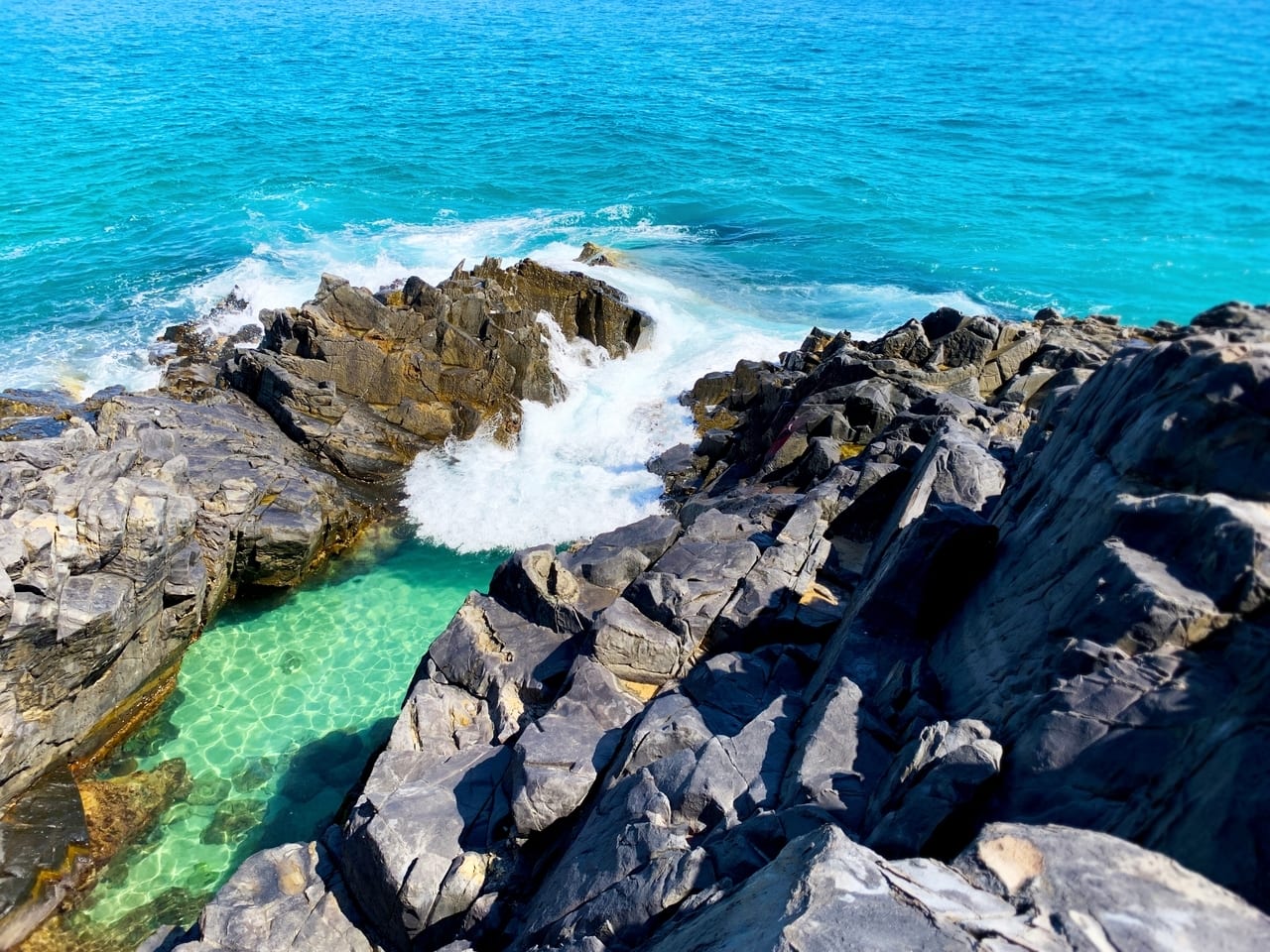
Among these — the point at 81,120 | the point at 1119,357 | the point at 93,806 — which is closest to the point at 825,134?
the point at 81,120

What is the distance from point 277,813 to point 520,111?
62093 millimetres

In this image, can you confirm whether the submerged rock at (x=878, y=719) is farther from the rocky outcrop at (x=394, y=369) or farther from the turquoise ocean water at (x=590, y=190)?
the rocky outcrop at (x=394, y=369)

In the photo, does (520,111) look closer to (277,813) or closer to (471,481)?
(471,481)

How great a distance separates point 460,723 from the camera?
14.5m

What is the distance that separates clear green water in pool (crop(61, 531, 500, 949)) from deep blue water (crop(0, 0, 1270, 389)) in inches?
621

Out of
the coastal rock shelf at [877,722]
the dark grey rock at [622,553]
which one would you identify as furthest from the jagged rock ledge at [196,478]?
the dark grey rock at [622,553]

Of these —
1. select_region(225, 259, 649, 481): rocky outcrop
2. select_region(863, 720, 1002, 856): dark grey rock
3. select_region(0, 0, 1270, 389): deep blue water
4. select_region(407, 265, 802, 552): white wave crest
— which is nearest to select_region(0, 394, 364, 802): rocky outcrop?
select_region(225, 259, 649, 481): rocky outcrop

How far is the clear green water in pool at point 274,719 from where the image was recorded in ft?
50.0

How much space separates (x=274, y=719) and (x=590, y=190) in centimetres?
4352

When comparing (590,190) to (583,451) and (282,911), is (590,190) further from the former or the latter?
(282,911)

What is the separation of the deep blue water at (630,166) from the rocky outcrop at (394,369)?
754 centimetres

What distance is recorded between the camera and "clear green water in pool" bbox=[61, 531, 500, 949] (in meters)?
15.2

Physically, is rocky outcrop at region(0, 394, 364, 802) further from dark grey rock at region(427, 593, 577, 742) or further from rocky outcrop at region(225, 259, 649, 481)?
dark grey rock at region(427, 593, 577, 742)

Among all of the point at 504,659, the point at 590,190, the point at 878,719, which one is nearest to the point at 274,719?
the point at 504,659
